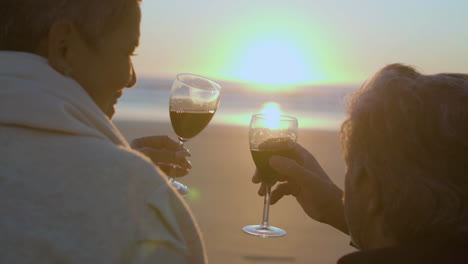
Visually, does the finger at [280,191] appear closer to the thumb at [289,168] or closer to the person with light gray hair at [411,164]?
the thumb at [289,168]

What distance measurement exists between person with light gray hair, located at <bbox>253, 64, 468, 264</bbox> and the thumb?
808mm

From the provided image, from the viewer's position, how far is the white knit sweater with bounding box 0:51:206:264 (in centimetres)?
125

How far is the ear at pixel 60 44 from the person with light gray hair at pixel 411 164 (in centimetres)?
83

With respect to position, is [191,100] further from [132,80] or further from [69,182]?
[69,182]

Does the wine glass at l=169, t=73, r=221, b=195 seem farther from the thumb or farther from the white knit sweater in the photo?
the white knit sweater

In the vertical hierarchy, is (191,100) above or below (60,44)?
below

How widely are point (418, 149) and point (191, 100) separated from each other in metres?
1.76

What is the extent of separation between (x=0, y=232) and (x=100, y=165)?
0.27m

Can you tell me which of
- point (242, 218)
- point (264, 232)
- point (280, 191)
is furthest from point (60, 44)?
point (242, 218)

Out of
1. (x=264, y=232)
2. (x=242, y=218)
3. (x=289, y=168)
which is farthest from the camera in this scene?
(x=242, y=218)

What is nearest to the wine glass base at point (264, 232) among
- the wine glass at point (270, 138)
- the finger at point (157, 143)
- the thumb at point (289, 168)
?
the wine glass at point (270, 138)

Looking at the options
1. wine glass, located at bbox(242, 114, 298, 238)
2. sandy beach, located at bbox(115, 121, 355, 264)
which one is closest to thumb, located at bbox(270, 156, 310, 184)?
wine glass, located at bbox(242, 114, 298, 238)

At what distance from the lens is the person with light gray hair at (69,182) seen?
4.11 feet

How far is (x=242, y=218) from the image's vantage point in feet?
17.5
